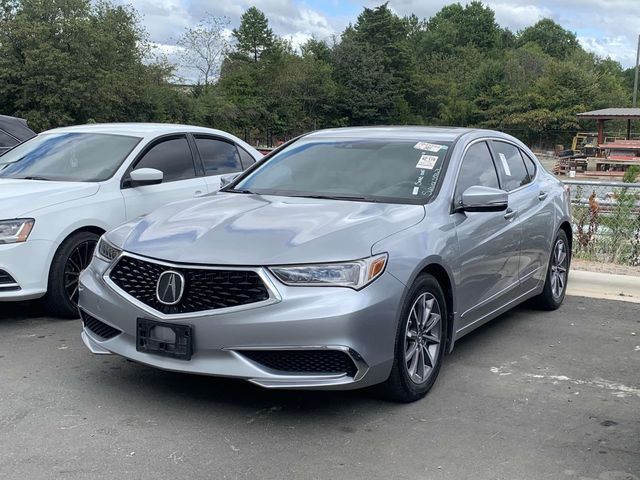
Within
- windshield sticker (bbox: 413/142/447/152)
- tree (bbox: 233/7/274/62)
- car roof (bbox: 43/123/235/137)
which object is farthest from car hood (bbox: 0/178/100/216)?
tree (bbox: 233/7/274/62)

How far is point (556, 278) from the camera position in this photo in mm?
6527

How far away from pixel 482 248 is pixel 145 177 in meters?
2.92

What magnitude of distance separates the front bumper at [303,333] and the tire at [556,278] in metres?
2.93

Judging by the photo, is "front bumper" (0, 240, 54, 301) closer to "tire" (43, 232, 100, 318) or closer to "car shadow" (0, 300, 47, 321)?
"tire" (43, 232, 100, 318)

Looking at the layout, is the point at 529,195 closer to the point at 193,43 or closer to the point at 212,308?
the point at 212,308

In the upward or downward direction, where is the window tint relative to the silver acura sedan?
upward

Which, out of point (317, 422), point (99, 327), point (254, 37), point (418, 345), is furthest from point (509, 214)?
point (254, 37)

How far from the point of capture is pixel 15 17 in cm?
3741

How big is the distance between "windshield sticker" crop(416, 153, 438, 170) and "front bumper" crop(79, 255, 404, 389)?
129 cm

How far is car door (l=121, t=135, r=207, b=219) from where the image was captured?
21.0 ft

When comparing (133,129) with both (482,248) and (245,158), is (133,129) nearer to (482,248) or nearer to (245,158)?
(245,158)

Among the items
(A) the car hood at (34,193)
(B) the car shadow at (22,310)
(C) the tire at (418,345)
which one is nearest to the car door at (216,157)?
(A) the car hood at (34,193)

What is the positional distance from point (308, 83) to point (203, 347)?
60.3 meters

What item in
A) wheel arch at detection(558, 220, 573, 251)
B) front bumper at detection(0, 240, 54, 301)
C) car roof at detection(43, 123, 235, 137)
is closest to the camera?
front bumper at detection(0, 240, 54, 301)
